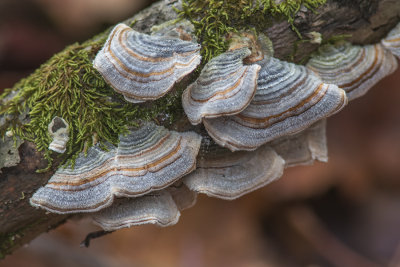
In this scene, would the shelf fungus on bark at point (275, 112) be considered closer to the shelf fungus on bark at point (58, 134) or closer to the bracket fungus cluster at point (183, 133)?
the bracket fungus cluster at point (183, 133)

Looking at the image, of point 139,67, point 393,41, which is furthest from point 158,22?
point 393,41

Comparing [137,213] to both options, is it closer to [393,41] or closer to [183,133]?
[183,133]

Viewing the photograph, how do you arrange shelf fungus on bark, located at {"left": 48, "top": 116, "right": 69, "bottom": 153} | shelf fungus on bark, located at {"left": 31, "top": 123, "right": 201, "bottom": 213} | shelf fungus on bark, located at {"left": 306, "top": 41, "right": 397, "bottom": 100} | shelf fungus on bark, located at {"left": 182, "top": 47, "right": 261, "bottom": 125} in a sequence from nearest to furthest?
shelf fungus on bark, located at {"left": 182, "top": 47, "right": 261, "bottom": 125}
shelf fungus on bark, located at {"left": 31, "top": 123, "right": 201, "bottom": 213}
shelf fungus on bark, located at {"left": 48, "top": 116, "right": 69, "bottom": 153}
shelf fungus on bark, located at {"left": 306, "top": 41, "right": 397, "bottom": 100}

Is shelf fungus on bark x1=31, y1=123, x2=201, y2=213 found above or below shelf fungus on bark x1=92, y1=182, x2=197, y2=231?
above

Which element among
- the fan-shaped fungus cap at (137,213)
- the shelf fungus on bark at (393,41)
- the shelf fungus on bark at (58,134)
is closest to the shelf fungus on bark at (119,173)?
the shelf fungus on bark at (58,134)

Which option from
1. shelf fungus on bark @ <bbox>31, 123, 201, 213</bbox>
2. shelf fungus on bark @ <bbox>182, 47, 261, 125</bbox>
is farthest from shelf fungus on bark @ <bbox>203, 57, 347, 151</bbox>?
shelf fungus on bark @ <bbox>31, 123, 201, 213</bbox>

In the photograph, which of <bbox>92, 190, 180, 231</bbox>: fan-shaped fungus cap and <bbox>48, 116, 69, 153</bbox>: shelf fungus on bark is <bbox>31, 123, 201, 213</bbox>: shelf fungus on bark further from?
<bbox>92, 190, 180, 231</bbox>: fan-shaped fungus cap
